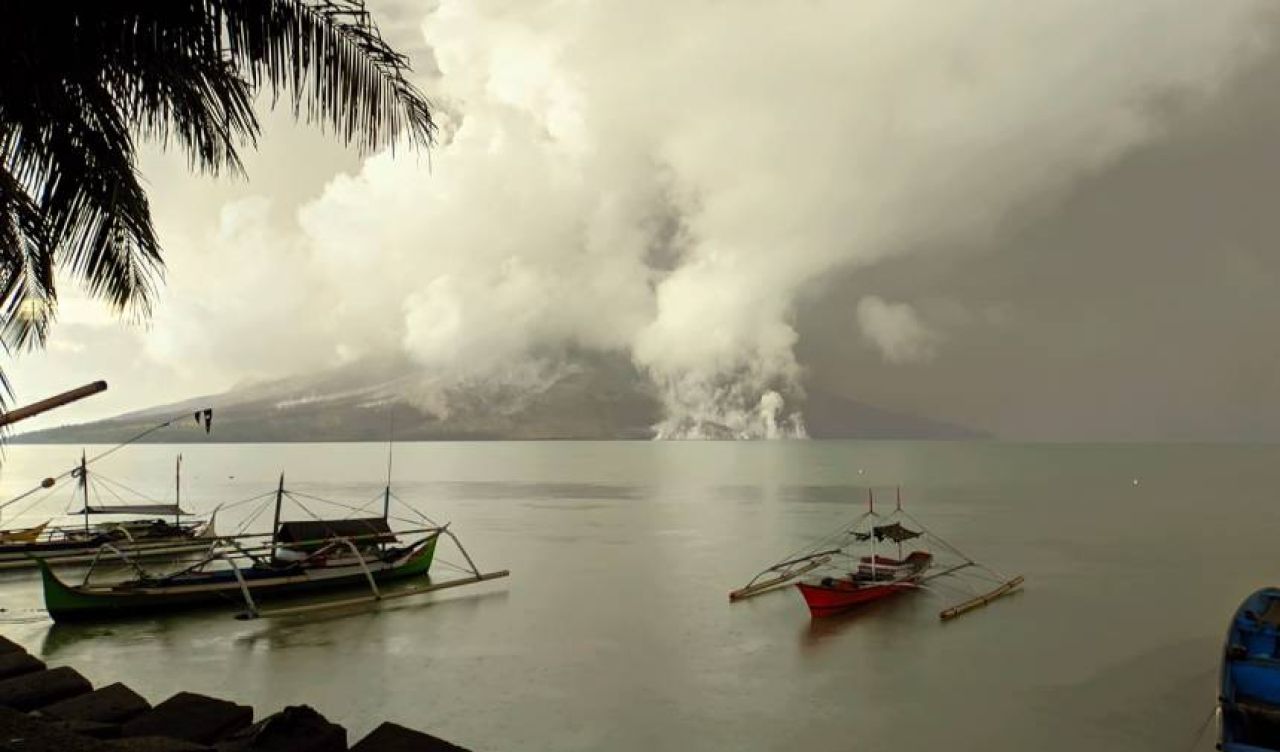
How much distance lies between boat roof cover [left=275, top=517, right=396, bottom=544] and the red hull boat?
51.2ft

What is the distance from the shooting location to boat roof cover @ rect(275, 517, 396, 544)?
2967 centimetres

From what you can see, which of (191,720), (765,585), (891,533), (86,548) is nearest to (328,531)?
(86,548)

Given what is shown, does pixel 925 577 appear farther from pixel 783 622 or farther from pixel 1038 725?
pixel 1038 725

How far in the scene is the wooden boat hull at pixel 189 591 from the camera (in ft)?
78.4

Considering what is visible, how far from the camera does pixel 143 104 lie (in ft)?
23.7

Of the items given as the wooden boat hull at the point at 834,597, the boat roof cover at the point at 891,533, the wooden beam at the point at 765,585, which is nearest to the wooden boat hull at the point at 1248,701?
the wooden boat hull at the point at 834,597

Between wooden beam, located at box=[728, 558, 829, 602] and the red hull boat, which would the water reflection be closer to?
wooden beam, located at box=[728, 558, 829, 602]

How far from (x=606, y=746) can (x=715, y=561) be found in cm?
2478

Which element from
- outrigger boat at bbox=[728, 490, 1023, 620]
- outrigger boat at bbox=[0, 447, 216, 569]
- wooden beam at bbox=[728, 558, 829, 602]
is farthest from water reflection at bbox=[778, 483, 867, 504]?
outrigger boat at bbox=[0, 447, 216, 569]

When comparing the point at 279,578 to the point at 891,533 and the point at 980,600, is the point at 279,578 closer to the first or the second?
the point at 891,533

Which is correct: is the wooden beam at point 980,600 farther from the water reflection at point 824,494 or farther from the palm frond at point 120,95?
the water reflection at point 824,494

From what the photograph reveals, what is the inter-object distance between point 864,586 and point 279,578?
1887cm

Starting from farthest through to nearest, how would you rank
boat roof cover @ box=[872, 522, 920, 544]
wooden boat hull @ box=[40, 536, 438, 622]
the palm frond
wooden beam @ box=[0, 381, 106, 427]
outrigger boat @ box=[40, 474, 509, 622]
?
boat roof cover @ box=[872, 522, 920, 544]
outrigger boat @ box=[40, 474, 509, 622]
wooden boat hull @ box=[40, 536, 438, 622]
wooden beam @ box=[0, 381, 106, 427]
the palm frond

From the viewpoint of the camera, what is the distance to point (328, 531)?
3006 cm
